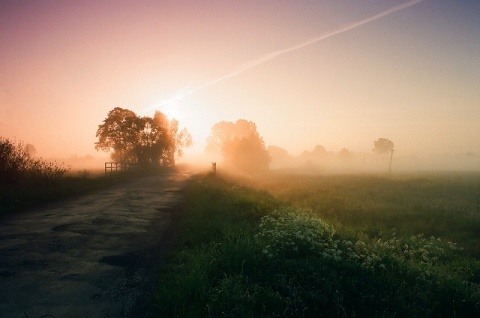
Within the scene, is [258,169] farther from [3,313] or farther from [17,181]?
[3,313]

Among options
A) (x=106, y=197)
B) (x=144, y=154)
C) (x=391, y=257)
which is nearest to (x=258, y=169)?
(x=144, y=154)

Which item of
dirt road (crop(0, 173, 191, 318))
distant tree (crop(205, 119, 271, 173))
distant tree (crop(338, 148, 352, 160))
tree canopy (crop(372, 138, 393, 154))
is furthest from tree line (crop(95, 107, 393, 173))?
distant tree (crop(338, 148, 352, 160))

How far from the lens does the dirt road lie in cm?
468

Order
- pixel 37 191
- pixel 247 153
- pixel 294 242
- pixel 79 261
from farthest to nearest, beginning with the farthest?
pixel 247 153 → pixel 37 191 → pixel 294 242 → pixel 79 261

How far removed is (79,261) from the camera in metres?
6.55

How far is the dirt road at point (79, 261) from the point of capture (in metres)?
4.68

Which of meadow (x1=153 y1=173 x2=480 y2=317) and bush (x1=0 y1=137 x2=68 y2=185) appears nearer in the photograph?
meadow (x1=153 y1=173 x2=480 y2=317)

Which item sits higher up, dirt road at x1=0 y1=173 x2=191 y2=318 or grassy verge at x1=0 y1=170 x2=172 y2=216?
grassy verge at x1=0 y1=170 x2=172 y2=216

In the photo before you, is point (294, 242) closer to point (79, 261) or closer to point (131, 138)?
point (79, 261)

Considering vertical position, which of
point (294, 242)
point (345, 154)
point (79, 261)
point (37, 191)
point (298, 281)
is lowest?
point (298, 281)

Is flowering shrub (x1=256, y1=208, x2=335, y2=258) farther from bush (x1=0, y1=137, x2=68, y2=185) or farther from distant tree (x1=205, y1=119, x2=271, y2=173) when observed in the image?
distant tree (x1=205, y1=119, x2=271, y2=173)

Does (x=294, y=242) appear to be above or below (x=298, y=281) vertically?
above

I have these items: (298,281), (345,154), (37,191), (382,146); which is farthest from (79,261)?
(345,154)

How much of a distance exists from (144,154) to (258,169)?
29.0 m
